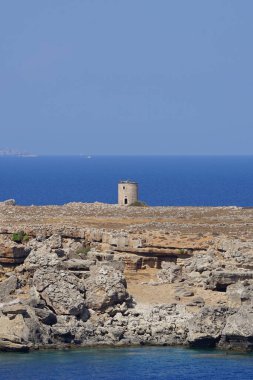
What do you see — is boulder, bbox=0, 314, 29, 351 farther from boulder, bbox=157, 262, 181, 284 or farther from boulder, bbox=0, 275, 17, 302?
boulder, bbox=157, 262, 181, 284

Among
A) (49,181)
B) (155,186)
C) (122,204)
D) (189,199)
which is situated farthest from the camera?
(49,181)

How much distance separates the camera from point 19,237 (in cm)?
6175

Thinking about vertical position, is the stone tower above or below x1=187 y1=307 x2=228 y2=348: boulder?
above

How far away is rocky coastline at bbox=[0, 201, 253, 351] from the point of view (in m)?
49.8

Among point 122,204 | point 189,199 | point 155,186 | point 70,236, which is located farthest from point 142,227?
point 155,186

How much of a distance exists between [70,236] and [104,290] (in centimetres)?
1044

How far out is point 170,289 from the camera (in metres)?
55.3

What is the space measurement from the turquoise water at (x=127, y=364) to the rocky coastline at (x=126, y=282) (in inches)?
27.2

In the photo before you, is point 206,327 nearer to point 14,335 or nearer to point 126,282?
point 126,282

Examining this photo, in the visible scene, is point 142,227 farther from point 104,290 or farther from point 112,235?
point 104,290

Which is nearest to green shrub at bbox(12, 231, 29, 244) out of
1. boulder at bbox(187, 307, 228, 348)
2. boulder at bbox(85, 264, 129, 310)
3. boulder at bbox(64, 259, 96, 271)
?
boulder at bbox(64, 259, 96, 271)

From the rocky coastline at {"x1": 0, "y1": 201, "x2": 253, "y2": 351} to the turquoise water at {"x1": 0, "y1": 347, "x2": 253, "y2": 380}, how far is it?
0.69m

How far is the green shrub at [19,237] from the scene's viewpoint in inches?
2426

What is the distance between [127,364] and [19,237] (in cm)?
1535
